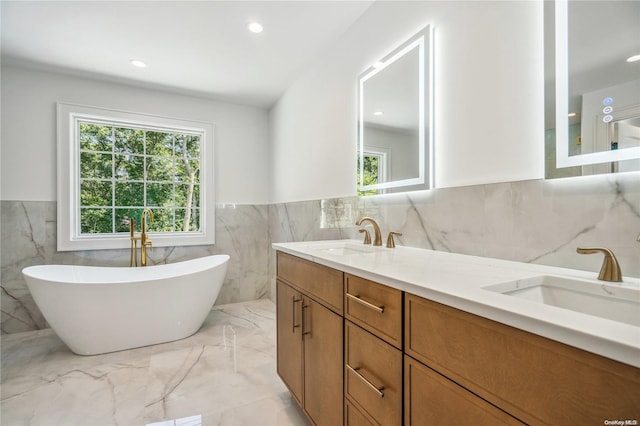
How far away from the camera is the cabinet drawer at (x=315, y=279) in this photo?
3.89ft

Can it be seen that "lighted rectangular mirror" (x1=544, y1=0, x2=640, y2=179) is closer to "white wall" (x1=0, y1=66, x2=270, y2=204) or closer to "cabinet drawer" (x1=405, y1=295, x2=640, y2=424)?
"cabinet drawer" (x1=405, y1=295, x2=640, y2=424)

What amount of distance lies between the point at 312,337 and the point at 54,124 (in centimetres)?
341

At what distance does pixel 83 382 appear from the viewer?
6.37ft

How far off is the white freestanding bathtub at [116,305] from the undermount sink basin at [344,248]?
1.39 metres

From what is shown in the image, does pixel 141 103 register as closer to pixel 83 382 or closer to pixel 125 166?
pixel 125 166

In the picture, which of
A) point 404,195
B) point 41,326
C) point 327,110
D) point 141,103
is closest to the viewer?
point 404,195

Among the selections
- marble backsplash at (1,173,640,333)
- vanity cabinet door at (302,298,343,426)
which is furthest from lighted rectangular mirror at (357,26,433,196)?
vanity cabinet door at (302,298,343,426)

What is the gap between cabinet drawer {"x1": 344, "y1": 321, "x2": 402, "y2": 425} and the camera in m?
0.86

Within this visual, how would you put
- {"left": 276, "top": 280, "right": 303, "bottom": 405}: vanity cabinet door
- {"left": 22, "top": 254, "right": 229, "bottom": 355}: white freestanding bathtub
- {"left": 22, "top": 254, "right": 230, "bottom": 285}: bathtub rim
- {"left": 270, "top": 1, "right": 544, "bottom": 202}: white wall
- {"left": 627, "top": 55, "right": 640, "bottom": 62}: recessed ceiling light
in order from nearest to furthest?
{"left": 627, "top": 55, "right": 640, "bottom": 62}: recessed ceiling light → {"left": 270, "top": 1, "right": 544, "bottom": 202}: white wall → {"left": 276, "top": 280, "right": 303, "bottom": 405}: vanity cabinet door → {"left": 22, "top": 254, "right": 229, "bottom": 355}: white freestanding bathtub → {"left": 22, "top": 254, "right": 230, "bottom": 285}: bathtub rim

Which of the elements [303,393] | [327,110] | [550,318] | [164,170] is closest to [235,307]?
[164,170]

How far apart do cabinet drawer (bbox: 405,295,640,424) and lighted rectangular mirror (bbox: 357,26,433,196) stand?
96 centimetres

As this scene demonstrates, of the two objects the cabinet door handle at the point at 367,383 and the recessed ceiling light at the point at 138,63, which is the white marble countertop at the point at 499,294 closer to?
the cabinet door handle at the point at 367,383

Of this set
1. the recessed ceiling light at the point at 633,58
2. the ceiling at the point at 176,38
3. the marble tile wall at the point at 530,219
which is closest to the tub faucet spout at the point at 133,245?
the ceiling at the point at 176,38

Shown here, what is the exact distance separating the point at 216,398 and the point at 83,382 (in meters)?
0.98
